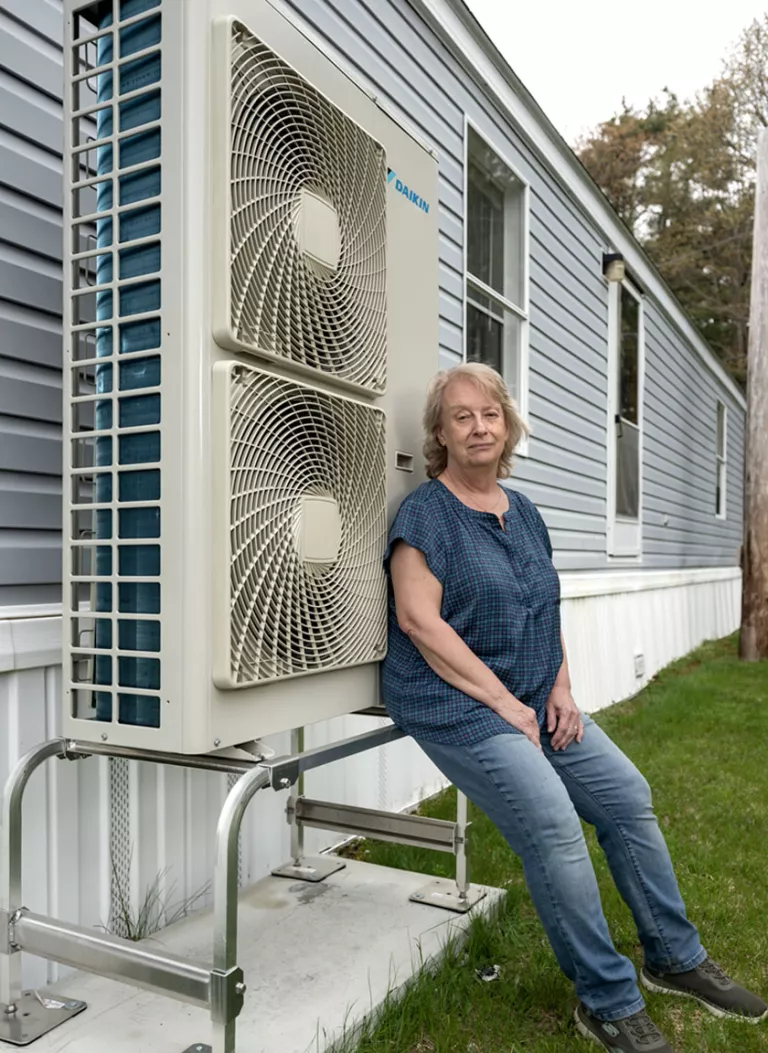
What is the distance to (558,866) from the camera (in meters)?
1.71

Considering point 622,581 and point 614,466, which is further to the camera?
point 614,466

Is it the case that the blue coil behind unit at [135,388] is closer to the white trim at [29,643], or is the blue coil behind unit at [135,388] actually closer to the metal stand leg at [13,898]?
the metal stand leg at [13,898]

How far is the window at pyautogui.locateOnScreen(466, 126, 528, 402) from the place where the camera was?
4.53m

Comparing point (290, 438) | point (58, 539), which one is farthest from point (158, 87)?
point (58, 539)

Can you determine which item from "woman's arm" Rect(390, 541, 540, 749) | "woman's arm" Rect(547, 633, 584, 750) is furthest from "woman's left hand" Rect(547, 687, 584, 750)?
"woman's arm" Rect(390, 541, 540, 749)

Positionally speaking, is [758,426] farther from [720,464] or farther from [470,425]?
[470,425]

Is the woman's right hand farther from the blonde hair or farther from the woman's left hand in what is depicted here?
the blonde hair

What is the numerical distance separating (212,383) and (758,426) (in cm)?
806

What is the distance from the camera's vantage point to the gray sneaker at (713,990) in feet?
6.35

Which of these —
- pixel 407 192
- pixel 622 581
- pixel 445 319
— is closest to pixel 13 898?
pixel 407 192

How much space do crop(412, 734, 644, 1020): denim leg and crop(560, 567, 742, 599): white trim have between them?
130 inches

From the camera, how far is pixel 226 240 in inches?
58.3

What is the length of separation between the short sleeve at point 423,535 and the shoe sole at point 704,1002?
1.01m

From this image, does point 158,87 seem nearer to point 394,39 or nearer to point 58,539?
point 58,539
